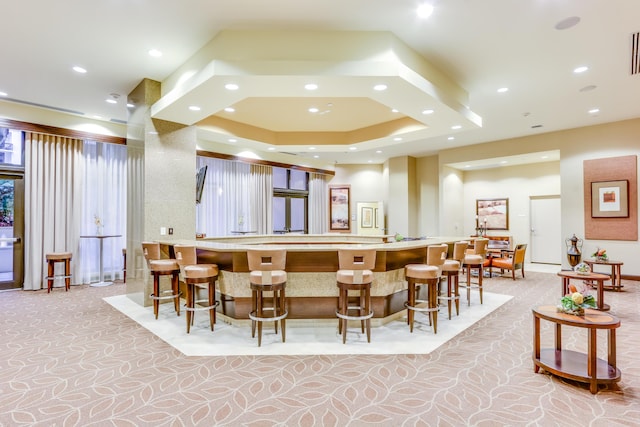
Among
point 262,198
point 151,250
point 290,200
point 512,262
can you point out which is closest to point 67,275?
point 151,250

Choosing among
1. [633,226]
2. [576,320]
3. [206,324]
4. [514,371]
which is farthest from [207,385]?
[633,226]

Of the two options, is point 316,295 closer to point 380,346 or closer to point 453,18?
point 380,346

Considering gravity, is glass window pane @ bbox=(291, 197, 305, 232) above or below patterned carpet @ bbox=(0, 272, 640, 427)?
above

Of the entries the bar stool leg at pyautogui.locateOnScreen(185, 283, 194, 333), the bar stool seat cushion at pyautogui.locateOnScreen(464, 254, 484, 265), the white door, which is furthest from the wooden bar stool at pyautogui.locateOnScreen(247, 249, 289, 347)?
the white door

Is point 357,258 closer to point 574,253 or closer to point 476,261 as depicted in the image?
point 476,261

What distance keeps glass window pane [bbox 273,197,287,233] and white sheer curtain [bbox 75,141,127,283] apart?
4.26 metres

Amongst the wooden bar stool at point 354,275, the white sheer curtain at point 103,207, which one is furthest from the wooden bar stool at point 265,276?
the white sheer curtain at point 103,207

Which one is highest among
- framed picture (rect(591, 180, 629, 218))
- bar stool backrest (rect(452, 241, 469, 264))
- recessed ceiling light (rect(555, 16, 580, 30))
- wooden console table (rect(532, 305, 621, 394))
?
recessed ceiling light (rect(555, 16, 580, 30))

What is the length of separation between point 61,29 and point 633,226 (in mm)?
11140

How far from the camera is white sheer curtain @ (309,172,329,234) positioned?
37.4ft

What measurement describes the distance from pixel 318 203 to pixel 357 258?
8024mm

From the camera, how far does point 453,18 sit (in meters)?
3.65

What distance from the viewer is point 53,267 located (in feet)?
20.7

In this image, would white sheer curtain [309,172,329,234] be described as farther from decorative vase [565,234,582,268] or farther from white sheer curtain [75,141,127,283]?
decorative vase [565,234,582,268]
